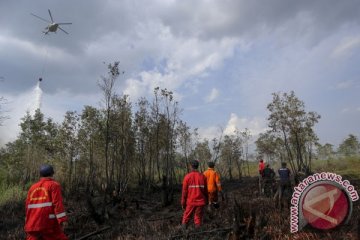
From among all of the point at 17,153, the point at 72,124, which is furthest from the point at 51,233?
the point at 17,153

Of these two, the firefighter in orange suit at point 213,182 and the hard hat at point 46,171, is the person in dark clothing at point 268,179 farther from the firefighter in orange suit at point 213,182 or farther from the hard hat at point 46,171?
the hard hat at point 46,171

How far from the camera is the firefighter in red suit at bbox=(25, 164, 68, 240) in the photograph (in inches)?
244

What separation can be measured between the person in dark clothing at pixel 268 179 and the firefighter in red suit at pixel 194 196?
10159 millimetres

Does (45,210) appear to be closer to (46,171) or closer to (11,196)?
(46,171)

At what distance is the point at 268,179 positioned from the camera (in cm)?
1898

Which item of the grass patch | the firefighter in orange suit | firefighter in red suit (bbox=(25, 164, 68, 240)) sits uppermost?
the grass patch

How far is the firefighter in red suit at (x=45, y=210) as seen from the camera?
6.21 m

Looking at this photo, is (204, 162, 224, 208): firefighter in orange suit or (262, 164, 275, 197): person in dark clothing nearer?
(204, 162, 224, 208): firefighter in orange suit

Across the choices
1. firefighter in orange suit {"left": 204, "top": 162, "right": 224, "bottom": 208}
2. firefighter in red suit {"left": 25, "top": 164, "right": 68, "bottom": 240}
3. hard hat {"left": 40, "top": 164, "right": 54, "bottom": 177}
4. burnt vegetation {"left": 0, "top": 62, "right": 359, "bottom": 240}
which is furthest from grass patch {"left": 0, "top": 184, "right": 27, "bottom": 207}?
hard hat {"left": 40, "top": 164, "right": 54, "bottom": 177}

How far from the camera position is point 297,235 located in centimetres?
670

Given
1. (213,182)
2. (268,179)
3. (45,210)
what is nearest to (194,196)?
(213,182)

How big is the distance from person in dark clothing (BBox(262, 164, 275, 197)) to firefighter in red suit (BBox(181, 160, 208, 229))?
1016 cm

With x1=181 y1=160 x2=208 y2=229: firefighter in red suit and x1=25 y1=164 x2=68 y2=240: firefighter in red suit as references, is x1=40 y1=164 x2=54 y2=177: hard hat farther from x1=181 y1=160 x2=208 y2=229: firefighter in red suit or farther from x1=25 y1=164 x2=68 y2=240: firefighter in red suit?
x1=181 y1=160 x2=208 y2=229: firefighter in red suit

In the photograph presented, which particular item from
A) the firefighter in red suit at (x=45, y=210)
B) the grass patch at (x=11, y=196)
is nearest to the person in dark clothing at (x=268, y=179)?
the grass patch at (x=11, y=196)
